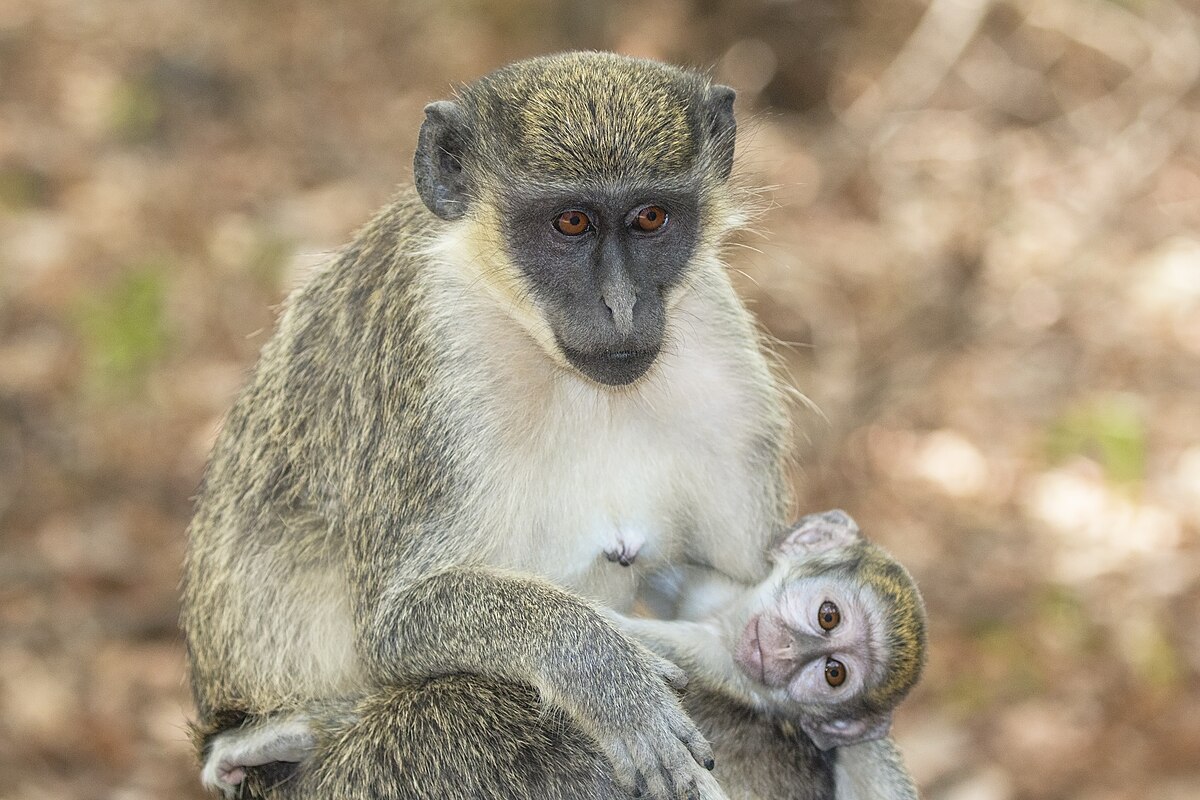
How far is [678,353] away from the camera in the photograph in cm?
491

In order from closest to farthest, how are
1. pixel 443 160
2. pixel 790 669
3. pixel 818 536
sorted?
pixel 443 160
pixel 790 669
pixel 818 536

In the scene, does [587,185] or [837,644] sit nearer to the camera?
[587,185]

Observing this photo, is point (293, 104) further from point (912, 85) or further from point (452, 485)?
point (452, 485)

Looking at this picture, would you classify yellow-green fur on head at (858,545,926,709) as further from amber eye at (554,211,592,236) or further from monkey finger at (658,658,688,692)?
amber eye at (554,211,592,236)

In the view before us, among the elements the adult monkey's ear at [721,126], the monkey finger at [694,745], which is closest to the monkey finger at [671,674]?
the monkey finger at [694,745]

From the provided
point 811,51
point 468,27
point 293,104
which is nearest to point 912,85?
point 811,51

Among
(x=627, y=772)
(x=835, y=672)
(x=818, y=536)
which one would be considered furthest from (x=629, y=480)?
(x=627, y=772)

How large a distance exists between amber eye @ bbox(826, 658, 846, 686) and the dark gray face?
1.16 meters

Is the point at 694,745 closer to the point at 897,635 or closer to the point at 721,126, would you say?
the point at 897,635

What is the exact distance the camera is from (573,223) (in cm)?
437

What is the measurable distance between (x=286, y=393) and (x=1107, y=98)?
32.1 ft

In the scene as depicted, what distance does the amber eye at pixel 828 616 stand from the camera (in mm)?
4691

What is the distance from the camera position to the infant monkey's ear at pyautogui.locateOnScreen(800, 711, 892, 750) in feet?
15.5

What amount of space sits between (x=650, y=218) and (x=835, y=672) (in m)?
1.56
